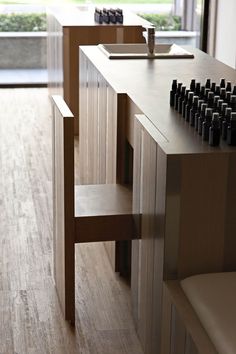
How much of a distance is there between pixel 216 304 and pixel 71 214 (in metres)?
0.76

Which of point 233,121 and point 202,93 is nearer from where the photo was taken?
point 233,121

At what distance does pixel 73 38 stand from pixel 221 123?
2753 millimetres

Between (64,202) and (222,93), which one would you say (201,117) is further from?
(64,202)

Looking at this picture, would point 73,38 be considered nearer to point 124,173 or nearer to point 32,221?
point 32,221

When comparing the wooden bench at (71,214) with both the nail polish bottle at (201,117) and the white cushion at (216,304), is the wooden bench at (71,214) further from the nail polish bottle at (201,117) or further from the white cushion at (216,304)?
the white cushion at (216,304)

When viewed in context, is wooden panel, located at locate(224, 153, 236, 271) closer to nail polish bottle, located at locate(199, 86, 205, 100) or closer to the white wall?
nail polish bottle, located at locate(199, 86, 205, 100)

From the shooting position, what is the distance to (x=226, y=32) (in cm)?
572

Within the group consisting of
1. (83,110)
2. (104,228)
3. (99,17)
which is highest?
(99,17)

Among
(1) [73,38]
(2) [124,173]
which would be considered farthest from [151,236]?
(1) [73,38]

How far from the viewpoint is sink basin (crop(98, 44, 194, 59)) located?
3615mm

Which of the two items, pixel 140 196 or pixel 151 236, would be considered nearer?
pixel 151 236

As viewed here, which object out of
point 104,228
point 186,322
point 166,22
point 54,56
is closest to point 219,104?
point 104,228

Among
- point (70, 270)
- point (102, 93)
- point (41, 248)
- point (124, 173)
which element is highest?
point (102, 93)

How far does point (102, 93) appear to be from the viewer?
312 cm
